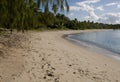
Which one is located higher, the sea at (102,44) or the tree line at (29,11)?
the tree line at (29,11)

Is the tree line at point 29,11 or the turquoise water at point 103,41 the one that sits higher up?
the tree line at point 29,11

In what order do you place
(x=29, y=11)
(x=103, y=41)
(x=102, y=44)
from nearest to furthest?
1. (x=29, y=11)
2. (x=102, y=44)
3. (x=103, y=41)

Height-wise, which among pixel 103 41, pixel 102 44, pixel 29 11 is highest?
pixel 29 11

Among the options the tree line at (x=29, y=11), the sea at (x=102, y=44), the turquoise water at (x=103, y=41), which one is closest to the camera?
the tree line at (x=29, y=11)

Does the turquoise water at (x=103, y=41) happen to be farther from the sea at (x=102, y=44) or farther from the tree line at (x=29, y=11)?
the tree line at (x=29, y=11)

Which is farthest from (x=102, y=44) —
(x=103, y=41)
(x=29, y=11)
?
(x=29, y=11)

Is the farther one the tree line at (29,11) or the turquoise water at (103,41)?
the turquoise water at (103,41)

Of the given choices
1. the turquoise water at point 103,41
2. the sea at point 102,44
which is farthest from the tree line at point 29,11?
the turquoise water at point 103,41

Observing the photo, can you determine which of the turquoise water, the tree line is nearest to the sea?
the turquoise water

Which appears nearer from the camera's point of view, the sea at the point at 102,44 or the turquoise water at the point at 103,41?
the sea at the point at 102,44

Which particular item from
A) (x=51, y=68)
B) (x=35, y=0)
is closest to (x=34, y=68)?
(x=51, y=68)

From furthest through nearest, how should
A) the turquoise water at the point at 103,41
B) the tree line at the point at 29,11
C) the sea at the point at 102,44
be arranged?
the turquoise water at the point at 103,41, the sea at the point at 102,44, the tree line at the point at 29,11

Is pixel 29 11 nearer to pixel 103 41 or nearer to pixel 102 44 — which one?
pixel 102 44

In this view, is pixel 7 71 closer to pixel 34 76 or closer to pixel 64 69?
pixel 34 76
